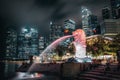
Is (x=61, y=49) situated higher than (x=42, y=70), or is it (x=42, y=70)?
(x=61, y=49)

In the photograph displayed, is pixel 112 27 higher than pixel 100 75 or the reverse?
higher

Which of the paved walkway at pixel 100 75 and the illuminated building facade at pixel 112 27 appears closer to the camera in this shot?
the paved walkway at pixel 100 75

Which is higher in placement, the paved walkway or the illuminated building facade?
the illuminated building facade

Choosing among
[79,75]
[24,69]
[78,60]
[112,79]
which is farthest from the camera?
[24,69]

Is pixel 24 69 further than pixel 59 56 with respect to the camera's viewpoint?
No

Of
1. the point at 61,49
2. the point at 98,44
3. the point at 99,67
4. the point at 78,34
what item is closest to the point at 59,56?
the point at 61,49

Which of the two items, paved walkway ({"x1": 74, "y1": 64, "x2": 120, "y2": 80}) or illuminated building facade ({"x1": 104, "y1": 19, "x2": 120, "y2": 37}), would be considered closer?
paved walkway ({"x1": 74, "y1": 64, "x2": 120, "y2": 80})

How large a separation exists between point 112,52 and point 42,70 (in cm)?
3286

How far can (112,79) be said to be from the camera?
82.7 feet

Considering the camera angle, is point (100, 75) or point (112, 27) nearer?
point (100, 75)

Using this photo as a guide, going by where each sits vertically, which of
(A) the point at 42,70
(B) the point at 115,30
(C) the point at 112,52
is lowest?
(A) the point at 42,70

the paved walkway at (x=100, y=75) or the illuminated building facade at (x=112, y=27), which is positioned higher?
the illuminated building facade at (x=112, y=27)

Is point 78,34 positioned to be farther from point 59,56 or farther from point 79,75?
point 59,56

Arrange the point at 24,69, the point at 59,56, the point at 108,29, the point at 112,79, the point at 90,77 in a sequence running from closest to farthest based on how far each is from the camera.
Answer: the point at 112,79 < the point at 90,77 < the point at 24,69 < the point at 59,56 < the point at 108,29
